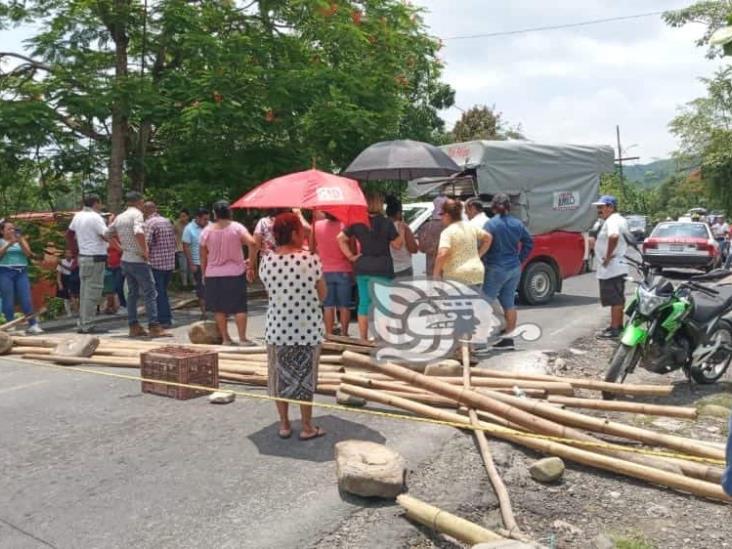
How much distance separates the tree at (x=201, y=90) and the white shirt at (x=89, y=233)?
287 cm

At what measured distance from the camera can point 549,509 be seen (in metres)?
4.09

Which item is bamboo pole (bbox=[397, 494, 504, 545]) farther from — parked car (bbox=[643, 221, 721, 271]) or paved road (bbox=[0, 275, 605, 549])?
parked car (bbox=[643, 221, 721, 271])

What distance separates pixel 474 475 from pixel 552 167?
30.8 feet

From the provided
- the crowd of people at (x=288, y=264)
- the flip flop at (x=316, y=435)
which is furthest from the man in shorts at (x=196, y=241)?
the flip flop at (x=316, y=435)

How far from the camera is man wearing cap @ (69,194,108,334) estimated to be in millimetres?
9711

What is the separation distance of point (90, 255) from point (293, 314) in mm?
5828

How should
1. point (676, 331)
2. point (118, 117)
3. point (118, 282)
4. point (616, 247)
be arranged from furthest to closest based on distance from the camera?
1. point (118, 117)
2. point (118, 282)
3. point (616, 247)
4. point (676, 331)

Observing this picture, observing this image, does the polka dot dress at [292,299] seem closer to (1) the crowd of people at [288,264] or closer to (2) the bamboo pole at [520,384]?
(1) the crowd of people at [288,264]

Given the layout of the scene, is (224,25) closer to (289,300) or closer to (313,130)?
(313,130)

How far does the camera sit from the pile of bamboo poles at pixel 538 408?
4.31m

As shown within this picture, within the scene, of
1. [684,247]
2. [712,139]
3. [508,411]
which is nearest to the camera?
[508,411]

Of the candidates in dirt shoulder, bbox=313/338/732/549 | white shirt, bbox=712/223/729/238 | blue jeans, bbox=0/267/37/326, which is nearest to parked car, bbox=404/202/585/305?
blue jeans, bbox=0/267/37/326

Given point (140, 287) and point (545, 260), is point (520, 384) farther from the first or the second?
point (545, 260)
